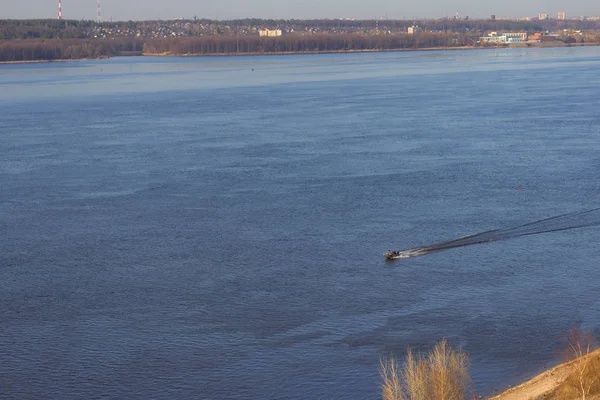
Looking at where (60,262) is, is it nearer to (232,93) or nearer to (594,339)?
(594,339)

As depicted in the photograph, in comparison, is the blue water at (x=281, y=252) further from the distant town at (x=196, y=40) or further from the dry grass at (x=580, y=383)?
the distant town at (x=196, y=40)

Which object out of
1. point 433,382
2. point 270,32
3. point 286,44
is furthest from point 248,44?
point 433,382

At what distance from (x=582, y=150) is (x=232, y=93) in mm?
22296

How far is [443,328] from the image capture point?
12.8 metres

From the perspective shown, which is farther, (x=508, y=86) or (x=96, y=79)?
(x=96, y=79)

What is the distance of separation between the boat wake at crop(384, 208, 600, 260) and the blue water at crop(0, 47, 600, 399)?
247 mm

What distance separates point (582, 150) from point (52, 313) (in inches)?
607

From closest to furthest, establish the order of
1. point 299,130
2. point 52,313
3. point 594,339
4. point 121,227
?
point 594,339, point 52,313, point 121,227, point 299,130

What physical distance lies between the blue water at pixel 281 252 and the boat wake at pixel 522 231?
25cm

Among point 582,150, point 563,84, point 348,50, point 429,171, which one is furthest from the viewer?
point 348,50

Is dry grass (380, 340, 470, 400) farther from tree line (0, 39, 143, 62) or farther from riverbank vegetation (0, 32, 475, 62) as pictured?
riverbank vegetation (0, 32, 475, 62)

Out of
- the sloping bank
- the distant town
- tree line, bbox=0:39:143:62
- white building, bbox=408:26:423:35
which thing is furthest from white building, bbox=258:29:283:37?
the sloping bank

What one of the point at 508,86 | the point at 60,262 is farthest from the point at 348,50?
the point at 60,262

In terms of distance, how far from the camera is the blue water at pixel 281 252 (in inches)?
474
